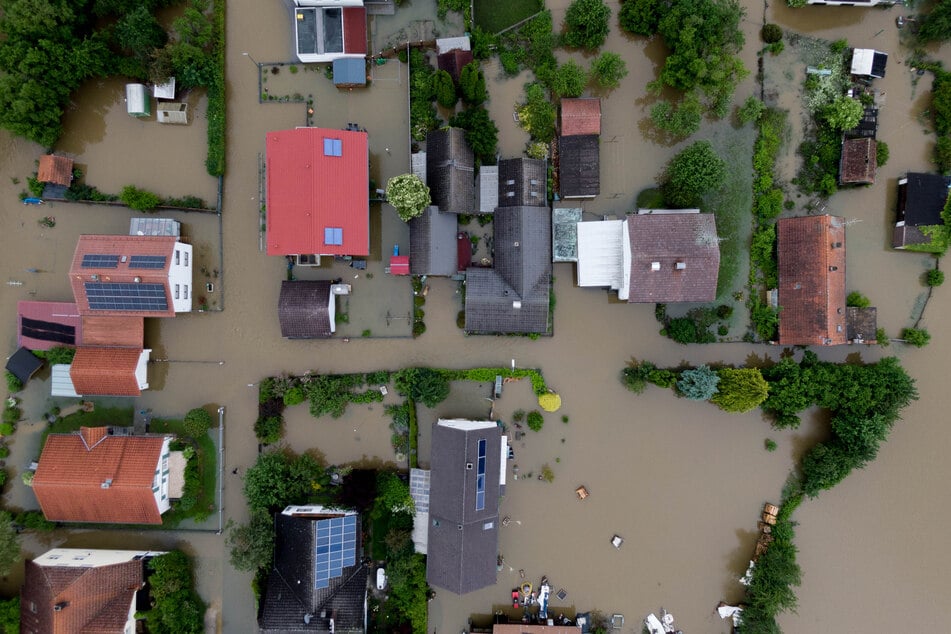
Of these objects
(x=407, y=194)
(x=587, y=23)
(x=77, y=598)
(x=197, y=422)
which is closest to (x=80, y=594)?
(x=77, y=598)

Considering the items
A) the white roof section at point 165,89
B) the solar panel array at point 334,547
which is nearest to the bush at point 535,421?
the solar panel array at point 334,547

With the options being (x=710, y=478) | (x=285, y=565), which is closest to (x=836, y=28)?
(x=710, y=478)

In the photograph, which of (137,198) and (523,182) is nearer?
(523,182)

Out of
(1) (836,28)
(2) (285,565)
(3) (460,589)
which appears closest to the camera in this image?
(3) (460,589)

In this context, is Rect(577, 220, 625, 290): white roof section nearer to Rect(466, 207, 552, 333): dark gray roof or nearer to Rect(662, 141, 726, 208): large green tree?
Rect(466, 207, 552, 333): dark gray roof

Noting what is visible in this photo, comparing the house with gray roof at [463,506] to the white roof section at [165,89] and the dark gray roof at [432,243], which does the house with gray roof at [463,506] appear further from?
the white roof section at [165,89]

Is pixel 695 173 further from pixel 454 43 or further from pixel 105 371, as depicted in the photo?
pixel 105 371

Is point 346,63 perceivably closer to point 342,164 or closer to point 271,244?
point 342,164
